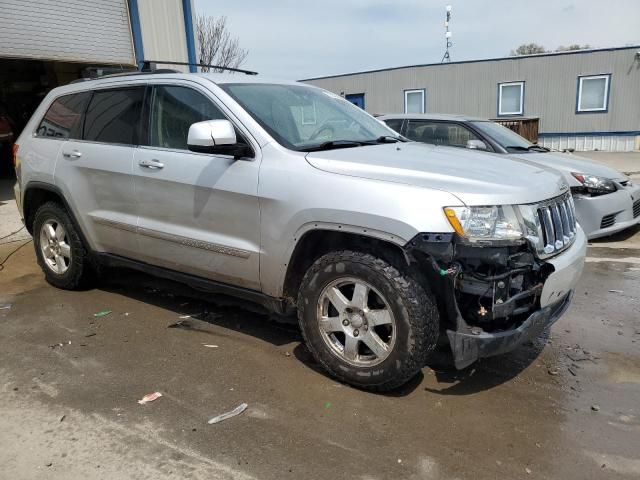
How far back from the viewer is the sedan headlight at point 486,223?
2.80m

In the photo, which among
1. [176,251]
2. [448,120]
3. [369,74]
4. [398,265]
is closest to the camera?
[398,265]

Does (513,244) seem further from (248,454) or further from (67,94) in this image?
(67,94)

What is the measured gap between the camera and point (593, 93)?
21.2 m

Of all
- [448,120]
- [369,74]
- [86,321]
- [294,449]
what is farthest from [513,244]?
[369,74]

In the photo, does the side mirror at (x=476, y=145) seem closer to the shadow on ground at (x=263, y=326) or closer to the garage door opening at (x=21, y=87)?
the shadow on ground at (x=263, y=326)

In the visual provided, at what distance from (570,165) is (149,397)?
5982mm

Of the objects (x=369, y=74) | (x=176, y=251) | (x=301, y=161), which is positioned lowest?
(x=176, y=251)

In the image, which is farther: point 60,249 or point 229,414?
point 60,249

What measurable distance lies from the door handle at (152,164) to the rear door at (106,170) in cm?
17

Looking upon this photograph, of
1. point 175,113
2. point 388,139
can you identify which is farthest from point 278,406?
point 175,113

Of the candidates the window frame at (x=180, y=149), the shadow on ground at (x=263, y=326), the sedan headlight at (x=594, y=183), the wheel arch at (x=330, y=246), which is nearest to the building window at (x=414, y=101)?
the sedan headlight at (x=594, y=183)

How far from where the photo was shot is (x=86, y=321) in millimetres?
4531

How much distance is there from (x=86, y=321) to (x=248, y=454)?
2.46 m

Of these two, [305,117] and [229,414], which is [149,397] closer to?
[229,414]
